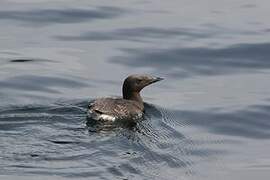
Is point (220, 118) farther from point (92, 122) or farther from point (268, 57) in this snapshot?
point (268, 57)

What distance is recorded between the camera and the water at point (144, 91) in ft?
40.3

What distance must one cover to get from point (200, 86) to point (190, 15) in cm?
510

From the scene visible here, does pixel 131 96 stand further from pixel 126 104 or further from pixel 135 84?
pixel 126 104

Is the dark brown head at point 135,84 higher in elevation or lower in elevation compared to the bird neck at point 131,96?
higher

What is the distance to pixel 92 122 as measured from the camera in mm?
14219

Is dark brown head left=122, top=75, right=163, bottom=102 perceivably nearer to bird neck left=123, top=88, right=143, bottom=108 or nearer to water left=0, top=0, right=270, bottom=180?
bird neck left=123, top=88, right=143, bottom=108

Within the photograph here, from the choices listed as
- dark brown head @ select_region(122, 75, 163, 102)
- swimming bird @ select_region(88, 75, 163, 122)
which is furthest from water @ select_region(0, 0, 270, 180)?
dark brown head @ select_region(122, 75, 163, 102)

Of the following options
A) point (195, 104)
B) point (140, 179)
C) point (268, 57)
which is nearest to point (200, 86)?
point (195, 104)

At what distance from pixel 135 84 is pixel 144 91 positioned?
132cm

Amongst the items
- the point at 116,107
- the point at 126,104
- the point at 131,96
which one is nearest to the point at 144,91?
the point at 131,96

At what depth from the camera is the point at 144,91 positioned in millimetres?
17016

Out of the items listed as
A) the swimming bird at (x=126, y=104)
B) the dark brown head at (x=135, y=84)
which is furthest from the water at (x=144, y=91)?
the dark brown head at (x=135, y=84)

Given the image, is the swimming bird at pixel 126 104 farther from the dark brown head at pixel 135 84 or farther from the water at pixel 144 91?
the water at pixel 144 91

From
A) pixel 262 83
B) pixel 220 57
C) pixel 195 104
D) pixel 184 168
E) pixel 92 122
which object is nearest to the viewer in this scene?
pixel 184 168
